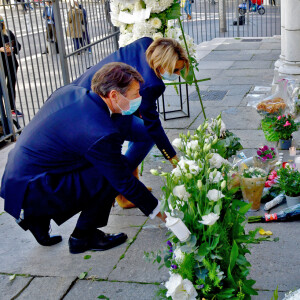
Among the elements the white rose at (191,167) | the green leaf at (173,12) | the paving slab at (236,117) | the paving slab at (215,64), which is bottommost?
the paving slab at (236,117)

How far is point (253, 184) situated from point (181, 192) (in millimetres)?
1391

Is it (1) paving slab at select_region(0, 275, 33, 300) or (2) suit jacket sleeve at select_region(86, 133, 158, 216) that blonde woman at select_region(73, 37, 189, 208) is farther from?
(1) paving slab at select_region(0, 275, 33, 300)

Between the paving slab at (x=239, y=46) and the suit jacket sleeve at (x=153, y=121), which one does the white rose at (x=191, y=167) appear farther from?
the paving slab at (x=239, y=46)

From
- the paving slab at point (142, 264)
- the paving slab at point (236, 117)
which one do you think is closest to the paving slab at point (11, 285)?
the paving slab at point (142, 264)

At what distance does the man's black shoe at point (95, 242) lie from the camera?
344 centimetres

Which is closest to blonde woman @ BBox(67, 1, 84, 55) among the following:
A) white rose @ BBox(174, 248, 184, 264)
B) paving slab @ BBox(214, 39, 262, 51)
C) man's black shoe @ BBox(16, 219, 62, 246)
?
man's black shoe @ BBox(16, 219, 62, 246)

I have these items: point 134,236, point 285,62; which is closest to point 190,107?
point 285,62

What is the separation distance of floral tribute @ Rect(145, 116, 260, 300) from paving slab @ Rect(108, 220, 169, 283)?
1.76ft

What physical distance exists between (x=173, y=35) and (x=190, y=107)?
6.35ft

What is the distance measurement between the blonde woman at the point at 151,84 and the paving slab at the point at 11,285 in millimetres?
1120

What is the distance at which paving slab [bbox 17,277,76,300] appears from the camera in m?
3.01

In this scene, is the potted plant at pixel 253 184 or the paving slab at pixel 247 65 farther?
the paving slab at pixel 247 65

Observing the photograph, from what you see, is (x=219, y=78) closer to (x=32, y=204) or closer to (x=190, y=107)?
(x=190, y=107)

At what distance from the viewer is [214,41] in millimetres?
12109
